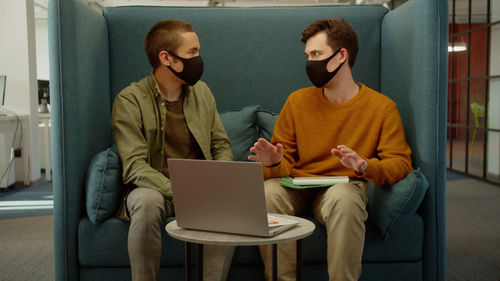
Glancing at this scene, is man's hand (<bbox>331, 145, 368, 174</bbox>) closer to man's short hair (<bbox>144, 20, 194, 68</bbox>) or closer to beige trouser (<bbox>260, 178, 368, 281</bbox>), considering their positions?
beige trouser (<bbox>260, 178, 368, 281</bbox>)

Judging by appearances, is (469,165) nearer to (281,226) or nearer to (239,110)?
(239,110)

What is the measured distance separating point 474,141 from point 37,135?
4980 millimetres

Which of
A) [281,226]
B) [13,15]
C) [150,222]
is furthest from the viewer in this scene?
[13,15]

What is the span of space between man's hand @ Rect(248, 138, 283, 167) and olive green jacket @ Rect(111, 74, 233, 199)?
1.21ft

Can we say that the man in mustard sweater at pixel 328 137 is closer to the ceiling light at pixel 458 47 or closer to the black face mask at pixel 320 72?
the black face mask at pixel 320 72

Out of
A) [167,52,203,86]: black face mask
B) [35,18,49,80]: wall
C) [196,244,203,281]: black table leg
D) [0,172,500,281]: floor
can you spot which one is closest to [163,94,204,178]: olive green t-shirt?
[167,52,203,86]: black face mask

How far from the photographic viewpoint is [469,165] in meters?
5.62

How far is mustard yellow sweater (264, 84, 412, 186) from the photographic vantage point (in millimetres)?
1854

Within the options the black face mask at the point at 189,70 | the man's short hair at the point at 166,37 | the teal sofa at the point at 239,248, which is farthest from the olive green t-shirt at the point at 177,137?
the teal sofa at the point at 239,248

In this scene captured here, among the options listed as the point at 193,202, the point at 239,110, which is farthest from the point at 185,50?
the point at 193,202

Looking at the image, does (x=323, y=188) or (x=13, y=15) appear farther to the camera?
(x=13, y=15)

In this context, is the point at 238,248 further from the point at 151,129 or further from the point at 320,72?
the point at 320,72

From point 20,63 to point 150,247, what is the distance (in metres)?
4.22

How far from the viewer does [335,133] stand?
1948 millimetres
